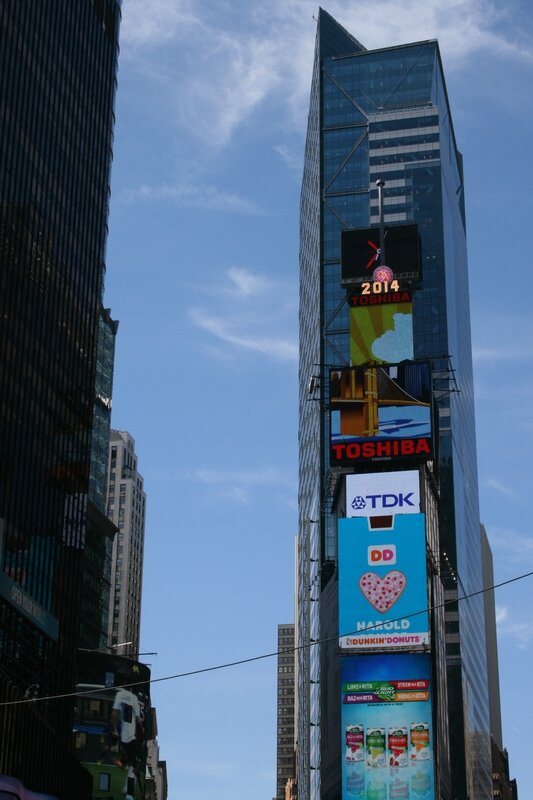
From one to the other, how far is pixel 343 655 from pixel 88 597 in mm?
83705

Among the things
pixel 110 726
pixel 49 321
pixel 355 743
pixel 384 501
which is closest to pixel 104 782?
pixel 110 726

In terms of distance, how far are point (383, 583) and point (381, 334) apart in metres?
25.2

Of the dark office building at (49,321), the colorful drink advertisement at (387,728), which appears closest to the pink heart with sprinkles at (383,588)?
the colorful drink advertisement at (387,728)

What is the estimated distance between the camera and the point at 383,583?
10125cm

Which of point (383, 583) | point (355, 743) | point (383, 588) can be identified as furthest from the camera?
point (383, 583)

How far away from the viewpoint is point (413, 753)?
3775 inches

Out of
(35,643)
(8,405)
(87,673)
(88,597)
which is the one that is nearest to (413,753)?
(35,643)

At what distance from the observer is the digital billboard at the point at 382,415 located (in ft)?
352

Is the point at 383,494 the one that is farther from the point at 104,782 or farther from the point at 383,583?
the point at 104,782

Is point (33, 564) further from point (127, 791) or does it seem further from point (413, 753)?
point (127, 791)

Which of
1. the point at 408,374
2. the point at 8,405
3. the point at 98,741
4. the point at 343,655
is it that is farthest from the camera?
the point at 98,741

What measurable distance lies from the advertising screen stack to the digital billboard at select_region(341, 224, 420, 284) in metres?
1.50

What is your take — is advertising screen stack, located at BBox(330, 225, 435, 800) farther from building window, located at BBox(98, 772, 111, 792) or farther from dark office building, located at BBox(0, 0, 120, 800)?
building window, located at BBox(98, 772, 111, 792)

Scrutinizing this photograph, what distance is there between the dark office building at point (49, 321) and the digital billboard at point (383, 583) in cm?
2355
